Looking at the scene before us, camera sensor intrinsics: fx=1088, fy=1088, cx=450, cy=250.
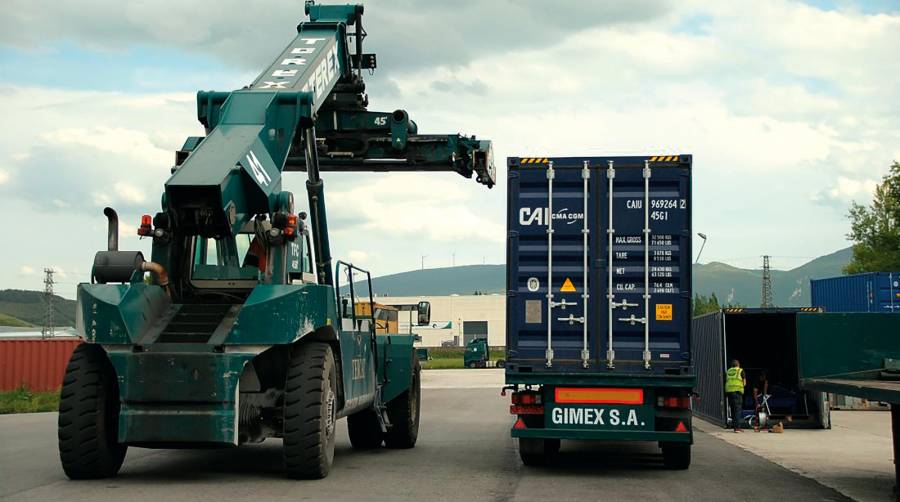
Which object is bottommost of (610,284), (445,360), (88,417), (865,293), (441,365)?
(441,365)

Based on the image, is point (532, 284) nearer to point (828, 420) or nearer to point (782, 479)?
point (782, 479)

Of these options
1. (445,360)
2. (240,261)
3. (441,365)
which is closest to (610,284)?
(240,261)

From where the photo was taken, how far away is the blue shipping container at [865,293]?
30484mm

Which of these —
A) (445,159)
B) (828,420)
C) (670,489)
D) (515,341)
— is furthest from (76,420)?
(828,420)

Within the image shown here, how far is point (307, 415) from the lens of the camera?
36.2 ft

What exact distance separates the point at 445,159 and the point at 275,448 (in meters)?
5.12

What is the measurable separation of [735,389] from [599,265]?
396 inches

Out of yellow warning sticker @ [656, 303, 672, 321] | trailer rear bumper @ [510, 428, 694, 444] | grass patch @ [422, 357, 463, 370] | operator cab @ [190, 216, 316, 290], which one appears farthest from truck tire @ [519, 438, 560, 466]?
grass patch @ [422, 357, 463, 370]

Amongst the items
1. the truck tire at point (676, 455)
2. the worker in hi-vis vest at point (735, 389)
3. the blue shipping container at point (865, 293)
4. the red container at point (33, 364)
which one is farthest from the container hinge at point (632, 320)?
the red container at point (33, 364)

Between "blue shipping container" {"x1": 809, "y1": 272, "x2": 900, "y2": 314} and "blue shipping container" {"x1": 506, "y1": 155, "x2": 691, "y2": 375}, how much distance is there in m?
19.7

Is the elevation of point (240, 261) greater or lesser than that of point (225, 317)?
greater

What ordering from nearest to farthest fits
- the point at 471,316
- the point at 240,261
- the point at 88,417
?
the point at 88,417 < the point at 240,261 < the point at 471,316

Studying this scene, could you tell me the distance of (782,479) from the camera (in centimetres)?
1319

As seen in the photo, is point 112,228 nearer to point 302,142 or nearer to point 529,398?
point 302,142
